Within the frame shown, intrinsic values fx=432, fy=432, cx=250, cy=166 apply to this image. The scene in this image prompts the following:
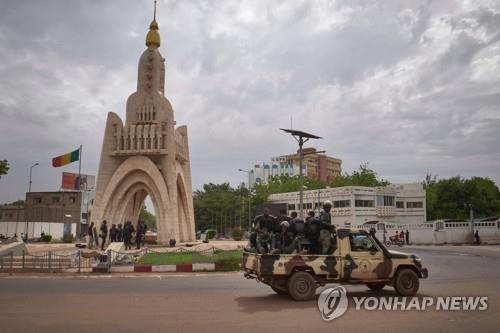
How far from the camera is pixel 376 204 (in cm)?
5844

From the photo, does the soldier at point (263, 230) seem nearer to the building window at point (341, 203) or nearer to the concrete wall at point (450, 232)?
the concrete wall at point (450, 232)

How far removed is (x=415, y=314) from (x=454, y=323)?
88 centimetres

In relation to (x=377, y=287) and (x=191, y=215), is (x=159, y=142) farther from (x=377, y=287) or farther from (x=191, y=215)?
(x=377, y=287)

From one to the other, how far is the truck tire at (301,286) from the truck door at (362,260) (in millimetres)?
897

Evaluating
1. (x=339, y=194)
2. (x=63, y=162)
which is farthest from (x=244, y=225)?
(x=63, y=162)

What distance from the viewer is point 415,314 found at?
8422 mm

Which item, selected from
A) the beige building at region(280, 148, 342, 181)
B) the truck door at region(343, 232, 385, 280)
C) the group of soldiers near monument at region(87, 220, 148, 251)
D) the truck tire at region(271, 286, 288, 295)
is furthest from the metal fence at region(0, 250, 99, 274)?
the beige building at region(280, 148, 342, 181)

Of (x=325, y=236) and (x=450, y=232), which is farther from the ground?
(x=325, y=236)

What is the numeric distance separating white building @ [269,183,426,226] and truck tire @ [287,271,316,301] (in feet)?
146

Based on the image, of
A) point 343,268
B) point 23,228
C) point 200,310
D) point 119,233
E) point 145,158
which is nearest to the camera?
point 200,310

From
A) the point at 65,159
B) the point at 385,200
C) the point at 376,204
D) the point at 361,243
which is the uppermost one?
the point at 65,159

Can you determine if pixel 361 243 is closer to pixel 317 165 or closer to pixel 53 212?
pixel 53 212

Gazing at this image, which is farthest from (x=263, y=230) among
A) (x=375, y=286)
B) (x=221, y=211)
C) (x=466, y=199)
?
(x=221, y=211)

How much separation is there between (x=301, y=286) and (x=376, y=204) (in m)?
50.9
